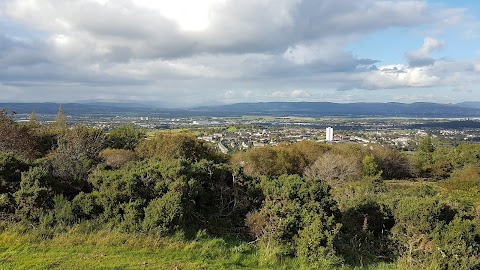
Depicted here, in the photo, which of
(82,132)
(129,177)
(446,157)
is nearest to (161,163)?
(129,177)

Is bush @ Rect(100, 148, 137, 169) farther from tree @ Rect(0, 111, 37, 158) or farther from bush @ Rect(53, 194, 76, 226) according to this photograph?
bush @ Rect(53, 194, 76, 226)

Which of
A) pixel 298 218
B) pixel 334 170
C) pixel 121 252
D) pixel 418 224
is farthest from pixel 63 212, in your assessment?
pixel 334 170

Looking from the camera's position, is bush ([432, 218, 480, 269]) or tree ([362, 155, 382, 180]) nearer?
bush ([432, 218, 480, 269])

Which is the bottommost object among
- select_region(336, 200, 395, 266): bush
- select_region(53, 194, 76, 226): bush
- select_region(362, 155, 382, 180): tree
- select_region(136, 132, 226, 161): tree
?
select_region(362, 155, 382, 180): tree

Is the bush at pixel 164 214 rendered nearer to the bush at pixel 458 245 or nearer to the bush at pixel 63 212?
the bush at pixel 63 212

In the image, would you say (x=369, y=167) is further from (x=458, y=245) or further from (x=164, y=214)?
(x=164, y=214)

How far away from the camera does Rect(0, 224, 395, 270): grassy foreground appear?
5.95 meters

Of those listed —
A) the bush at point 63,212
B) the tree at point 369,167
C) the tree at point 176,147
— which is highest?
the bush at point 63,212

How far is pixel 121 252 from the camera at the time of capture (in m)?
6.55

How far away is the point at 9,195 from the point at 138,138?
31524 millimetres

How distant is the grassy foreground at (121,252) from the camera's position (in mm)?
5945

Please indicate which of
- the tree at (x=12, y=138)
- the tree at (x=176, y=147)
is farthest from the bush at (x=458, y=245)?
the tree at (x=176, y=147)

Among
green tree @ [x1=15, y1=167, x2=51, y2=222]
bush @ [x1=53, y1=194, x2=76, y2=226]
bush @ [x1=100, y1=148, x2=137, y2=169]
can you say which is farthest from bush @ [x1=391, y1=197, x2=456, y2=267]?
bush @ [x1=100, y1=148, x2=137, y2=169]

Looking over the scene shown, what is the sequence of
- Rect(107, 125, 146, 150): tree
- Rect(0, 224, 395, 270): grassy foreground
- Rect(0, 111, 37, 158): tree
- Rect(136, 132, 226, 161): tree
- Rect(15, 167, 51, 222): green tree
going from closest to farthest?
Rect(0, 224, 395, 270): grassy foreground < Rect(15, 167, 51, 222): green tree < Rect(0, 111, 37, 158): tree < Rect(136, 132, 226, 161): tree < Rect(107, 125, 146, 150): tree
